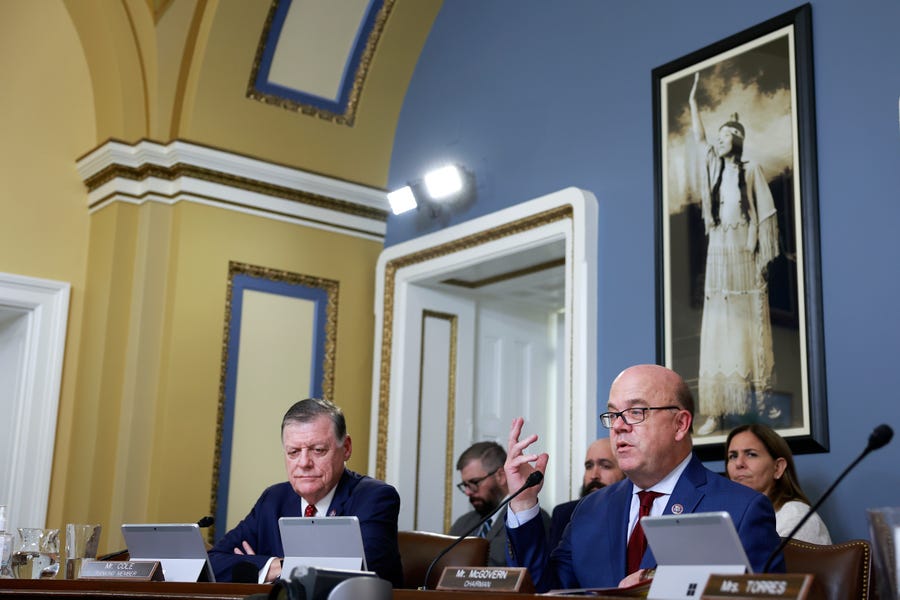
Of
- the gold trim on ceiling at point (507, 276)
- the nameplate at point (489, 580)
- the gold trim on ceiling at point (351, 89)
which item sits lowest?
the nameplate at point (489, 580)

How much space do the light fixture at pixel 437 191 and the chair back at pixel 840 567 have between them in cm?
335

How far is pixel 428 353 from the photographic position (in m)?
6.27

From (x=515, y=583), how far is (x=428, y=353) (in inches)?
158

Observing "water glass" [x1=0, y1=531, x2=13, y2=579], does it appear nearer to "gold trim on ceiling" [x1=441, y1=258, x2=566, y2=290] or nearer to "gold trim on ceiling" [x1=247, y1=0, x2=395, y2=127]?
"gold trim on ceiling" [x1=441, y1=258, x2=566, y2=290]

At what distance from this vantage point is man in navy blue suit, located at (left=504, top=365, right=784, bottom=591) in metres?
2.89

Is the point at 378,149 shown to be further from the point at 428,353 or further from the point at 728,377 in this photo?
the point at 728,377

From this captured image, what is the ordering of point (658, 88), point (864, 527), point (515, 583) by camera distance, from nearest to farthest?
point (515, 583) → point (864, 527) → point (658, 88)

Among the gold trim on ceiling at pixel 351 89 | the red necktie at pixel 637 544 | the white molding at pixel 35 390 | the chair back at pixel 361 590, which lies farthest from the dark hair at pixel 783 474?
the white molding at pixel 35 390

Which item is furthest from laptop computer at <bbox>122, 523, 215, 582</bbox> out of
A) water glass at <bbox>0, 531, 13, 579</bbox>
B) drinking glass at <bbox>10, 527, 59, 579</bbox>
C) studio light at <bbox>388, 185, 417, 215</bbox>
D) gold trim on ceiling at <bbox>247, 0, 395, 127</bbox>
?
gold trim on ceiling at <bbox>247, 0, 395, 127</bbox>

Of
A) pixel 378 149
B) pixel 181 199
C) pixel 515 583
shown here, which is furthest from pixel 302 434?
pixel 378 149

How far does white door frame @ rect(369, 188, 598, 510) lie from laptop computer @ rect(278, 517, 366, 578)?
2.32 meters

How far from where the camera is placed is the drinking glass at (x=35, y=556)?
10.6 ft

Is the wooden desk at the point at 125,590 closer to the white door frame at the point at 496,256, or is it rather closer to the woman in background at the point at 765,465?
the woman in background at the point at 765,465

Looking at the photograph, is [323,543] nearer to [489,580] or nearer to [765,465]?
[489,580]
